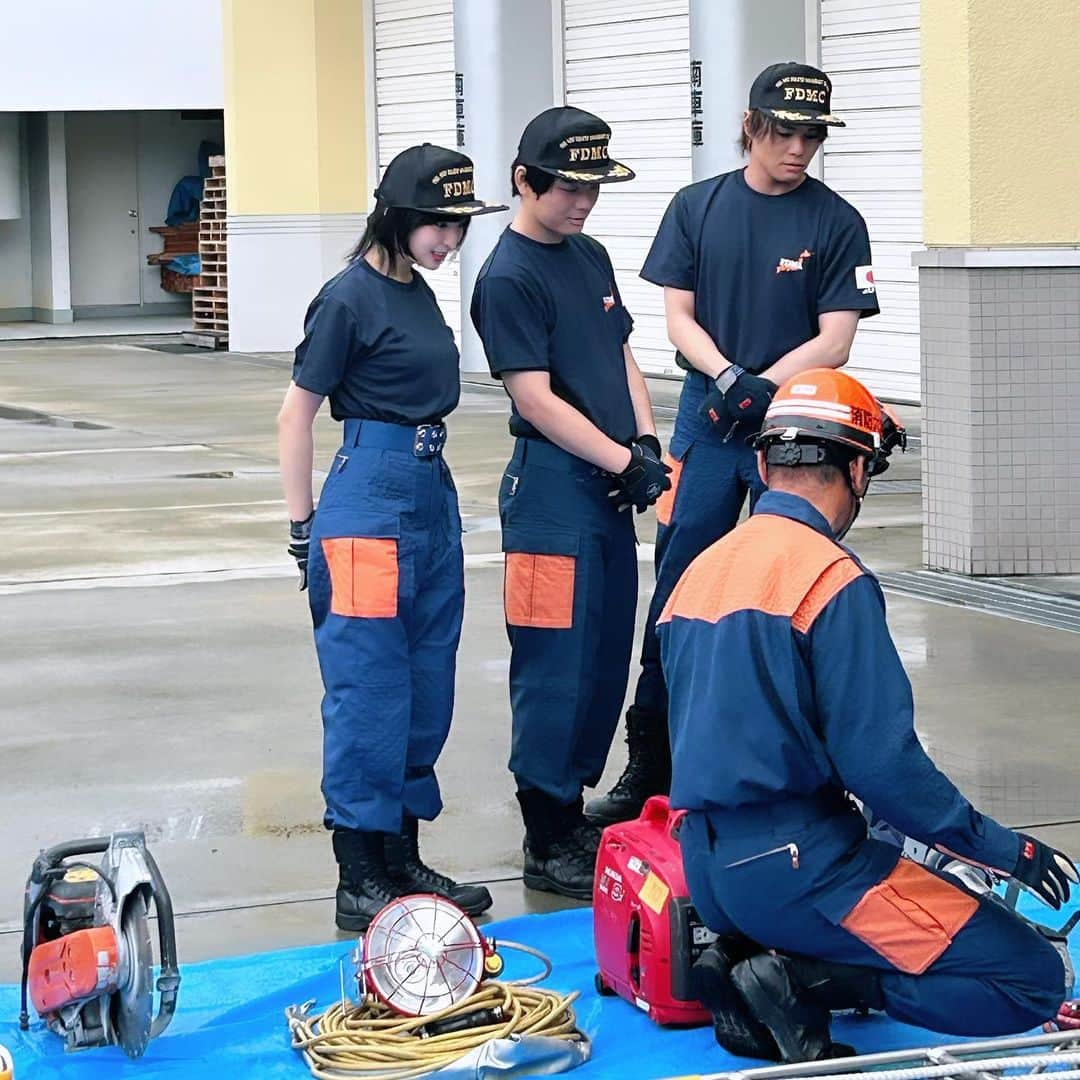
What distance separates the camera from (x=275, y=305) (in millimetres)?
24234

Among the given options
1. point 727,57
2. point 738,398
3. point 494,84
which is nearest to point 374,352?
point 738,398

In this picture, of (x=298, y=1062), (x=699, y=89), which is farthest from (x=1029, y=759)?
(x=699, y=89)

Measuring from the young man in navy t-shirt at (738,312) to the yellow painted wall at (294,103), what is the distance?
59.9 ft

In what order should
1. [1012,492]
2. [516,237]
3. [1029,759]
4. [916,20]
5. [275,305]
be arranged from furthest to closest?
[275,305], [916,20], [1012,492], [1029,759], [516,237]

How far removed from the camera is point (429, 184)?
5094mm

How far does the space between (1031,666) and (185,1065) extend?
4249 mm

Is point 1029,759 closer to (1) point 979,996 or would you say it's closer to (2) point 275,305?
(1) point 979,996

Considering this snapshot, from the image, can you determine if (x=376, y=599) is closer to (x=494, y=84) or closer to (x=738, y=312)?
(x=738, y=312)

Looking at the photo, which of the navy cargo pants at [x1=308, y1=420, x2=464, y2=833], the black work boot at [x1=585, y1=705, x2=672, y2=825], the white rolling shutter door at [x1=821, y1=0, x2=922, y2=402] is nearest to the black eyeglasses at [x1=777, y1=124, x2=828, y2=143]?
the navy cargo pants at [x1=308, y1=420, x2=464, y2=833]

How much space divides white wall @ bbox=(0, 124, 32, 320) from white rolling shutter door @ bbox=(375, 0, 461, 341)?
307 inches

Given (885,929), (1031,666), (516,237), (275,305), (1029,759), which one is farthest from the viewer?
(275,305)

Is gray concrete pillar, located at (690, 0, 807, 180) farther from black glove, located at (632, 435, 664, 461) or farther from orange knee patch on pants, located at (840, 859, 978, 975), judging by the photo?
orange knee patch on pants, located at (840, 859, 978, 975)

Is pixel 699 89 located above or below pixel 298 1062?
above

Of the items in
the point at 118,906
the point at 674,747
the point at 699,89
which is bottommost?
the point at 118,906
